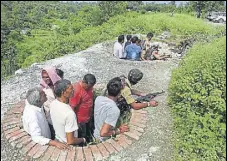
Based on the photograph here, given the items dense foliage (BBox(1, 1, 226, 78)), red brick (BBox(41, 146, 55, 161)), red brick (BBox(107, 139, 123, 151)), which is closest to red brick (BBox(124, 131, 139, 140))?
red brick (BBox(107, 139, 123, 151))

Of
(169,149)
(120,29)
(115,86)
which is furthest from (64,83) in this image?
(120,29)

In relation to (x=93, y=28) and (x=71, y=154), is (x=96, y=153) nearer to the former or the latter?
(x=71, y=154)

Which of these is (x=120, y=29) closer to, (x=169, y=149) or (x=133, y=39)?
(x=133, y=39)

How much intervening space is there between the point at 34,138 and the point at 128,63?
4046 millimetres

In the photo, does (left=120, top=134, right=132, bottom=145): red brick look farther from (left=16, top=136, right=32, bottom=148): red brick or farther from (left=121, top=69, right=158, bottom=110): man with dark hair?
(left=16, top=136, right=32, bottom=148): red brick

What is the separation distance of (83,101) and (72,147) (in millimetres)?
836

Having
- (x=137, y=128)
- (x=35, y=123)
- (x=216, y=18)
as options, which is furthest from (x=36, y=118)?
(x=216, y=18)

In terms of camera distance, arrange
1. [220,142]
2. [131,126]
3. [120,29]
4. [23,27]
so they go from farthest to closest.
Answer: [23,27], [120,29], [131,126], [220,142]

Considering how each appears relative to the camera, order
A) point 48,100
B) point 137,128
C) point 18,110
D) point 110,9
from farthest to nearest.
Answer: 1. point 110,9
2. point 18,110
3. point 48,100
4. point 137,128

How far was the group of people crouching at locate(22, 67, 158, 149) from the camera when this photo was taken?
3.63m

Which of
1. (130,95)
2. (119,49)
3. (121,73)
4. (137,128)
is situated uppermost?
(119,49)

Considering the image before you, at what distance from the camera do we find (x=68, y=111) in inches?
140

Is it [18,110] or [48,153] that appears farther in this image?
[18,110]

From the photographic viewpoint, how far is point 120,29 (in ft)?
40.9
